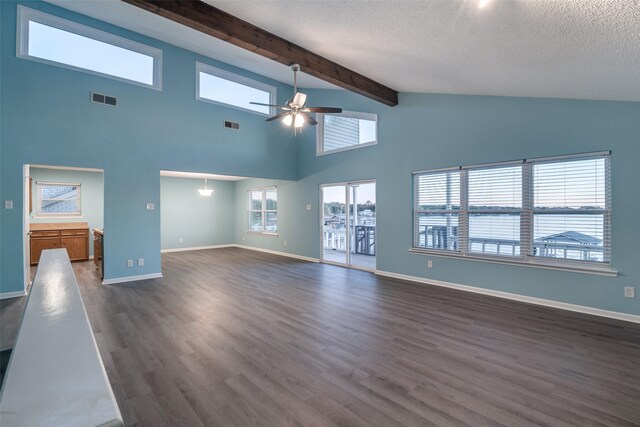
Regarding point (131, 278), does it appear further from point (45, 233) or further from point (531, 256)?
point (531, 256)

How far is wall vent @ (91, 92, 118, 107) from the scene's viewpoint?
16.8ft

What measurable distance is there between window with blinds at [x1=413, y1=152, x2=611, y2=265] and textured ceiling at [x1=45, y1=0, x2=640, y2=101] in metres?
1.04

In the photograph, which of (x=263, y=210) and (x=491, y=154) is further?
(x=263, y=210)

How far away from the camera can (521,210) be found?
4.39 metres

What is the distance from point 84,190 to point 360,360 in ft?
26.8

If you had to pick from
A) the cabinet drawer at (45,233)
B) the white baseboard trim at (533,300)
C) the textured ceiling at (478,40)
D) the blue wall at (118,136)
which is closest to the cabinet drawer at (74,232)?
the cabinet drawer at (45,233)

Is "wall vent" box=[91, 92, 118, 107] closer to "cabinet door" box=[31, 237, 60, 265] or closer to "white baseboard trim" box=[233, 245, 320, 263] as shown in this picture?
"cabinet door" box=[31, 237, 60, 265]

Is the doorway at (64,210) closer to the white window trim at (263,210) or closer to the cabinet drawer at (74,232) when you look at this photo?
the cabinet drawer at (74,232)

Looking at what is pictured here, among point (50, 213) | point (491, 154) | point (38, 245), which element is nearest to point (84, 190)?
point (50, 213)

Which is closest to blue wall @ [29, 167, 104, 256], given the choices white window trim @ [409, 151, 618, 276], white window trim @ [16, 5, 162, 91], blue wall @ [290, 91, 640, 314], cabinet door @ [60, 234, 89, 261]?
cabinet door @ [60, 234, 89, 261]

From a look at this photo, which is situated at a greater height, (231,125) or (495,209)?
(231,125)

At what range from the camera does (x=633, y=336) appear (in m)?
3.17

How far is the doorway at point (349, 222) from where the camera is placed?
23.0 feet

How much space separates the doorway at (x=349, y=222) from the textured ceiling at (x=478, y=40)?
116 inches
